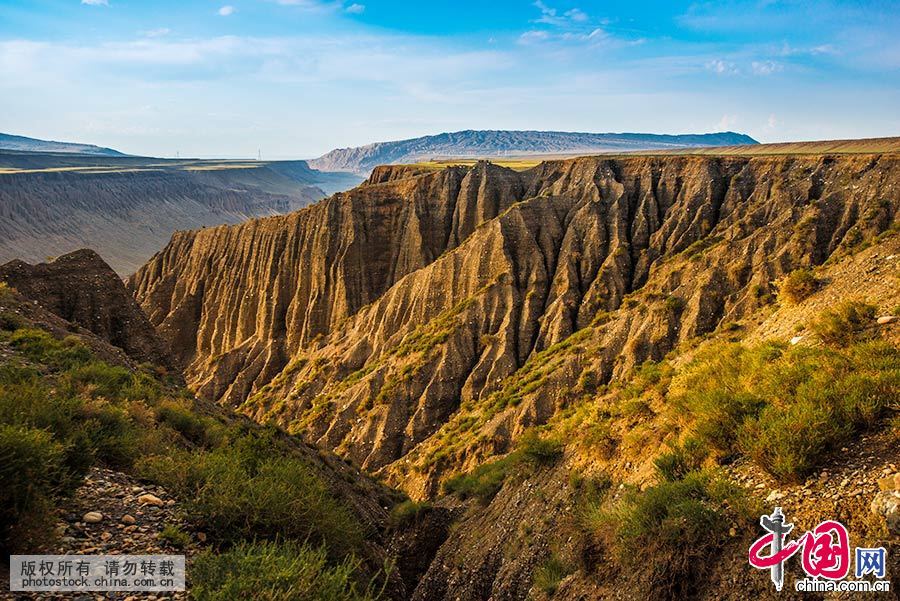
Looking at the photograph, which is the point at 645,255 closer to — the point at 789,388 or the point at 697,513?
the point at 789,388

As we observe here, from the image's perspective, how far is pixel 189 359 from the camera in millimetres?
51812

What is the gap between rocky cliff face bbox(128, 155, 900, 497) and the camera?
26328 millimetres

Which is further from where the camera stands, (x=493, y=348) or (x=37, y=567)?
(x=493, y=348)

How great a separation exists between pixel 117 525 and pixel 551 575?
7.76 m

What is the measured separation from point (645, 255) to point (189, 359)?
1684 inches

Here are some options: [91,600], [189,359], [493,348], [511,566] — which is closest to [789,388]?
[511,566]

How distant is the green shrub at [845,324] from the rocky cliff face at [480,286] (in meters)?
12.2

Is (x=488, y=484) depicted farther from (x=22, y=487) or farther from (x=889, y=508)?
(x=22, y=487)

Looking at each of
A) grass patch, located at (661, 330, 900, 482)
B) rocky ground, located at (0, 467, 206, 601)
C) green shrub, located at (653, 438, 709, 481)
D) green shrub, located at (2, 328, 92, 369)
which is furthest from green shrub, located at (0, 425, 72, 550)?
grass patch, located at (661, 330, 900, 482)

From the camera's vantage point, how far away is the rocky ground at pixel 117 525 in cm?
696

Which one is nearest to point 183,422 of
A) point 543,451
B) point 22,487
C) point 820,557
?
point 22,487

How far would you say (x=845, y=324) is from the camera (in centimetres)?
1134

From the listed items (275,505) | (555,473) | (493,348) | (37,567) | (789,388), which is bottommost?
(493,348)

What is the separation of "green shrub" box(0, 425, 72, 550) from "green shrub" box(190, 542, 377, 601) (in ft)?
6.73
